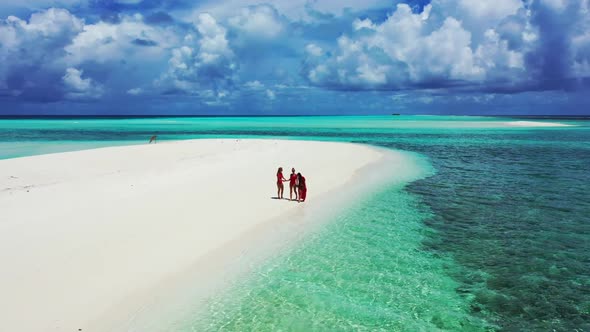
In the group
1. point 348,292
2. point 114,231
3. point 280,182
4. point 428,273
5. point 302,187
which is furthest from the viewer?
point 280,182

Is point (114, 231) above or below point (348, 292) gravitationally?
above

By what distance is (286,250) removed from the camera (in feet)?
36.9

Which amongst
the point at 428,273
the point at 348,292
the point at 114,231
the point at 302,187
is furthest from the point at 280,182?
the point at 348,292

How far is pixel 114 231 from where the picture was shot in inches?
461

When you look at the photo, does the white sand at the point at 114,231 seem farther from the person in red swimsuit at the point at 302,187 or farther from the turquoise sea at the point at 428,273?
the turquoise sea at the point at 428,273

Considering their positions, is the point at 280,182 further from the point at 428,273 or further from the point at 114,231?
the point at 428,273

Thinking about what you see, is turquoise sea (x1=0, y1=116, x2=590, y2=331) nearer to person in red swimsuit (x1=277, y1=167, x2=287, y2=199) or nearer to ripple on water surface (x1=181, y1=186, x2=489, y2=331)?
ripple on water surface (x1=181, y1=186, x2=489, y2=331)

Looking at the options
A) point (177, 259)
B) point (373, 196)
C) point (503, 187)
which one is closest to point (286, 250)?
point (177, 259)

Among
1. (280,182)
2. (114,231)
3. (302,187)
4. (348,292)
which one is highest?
(280,182)

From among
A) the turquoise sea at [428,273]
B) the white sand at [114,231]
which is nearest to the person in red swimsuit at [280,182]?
the white sand at [114,231]

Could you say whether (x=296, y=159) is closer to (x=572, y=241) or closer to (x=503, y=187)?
(x=503, y=187)

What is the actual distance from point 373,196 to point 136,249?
11.2m

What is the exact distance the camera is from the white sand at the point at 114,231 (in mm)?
7688

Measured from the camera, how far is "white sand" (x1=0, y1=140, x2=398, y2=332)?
7.69 m
